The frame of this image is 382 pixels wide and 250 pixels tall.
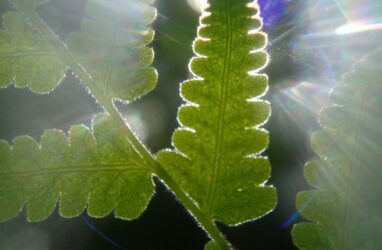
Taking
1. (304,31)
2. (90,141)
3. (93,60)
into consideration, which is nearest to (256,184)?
(90,141)

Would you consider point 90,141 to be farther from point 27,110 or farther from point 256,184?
point 27,110

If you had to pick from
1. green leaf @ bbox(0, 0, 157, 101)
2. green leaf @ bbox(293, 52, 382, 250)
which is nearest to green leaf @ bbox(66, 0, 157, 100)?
green leaf @ bbox(0, 0, 157, 101)

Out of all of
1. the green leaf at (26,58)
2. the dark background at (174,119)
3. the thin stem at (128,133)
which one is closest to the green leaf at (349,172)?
the thin stem at (128,133)

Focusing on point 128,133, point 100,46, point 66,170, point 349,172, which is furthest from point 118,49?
point 349,172

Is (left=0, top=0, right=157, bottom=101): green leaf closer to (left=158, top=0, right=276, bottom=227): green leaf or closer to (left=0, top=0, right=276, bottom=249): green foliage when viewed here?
(left=0, top=0, right=276, bottom=249): green foliage

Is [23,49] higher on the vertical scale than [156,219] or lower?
higher

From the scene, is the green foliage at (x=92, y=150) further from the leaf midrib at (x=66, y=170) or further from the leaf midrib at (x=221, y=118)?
the leaf midrib at (x=221, y=118)

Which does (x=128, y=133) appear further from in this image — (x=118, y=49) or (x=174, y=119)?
(x=174, y=119)
